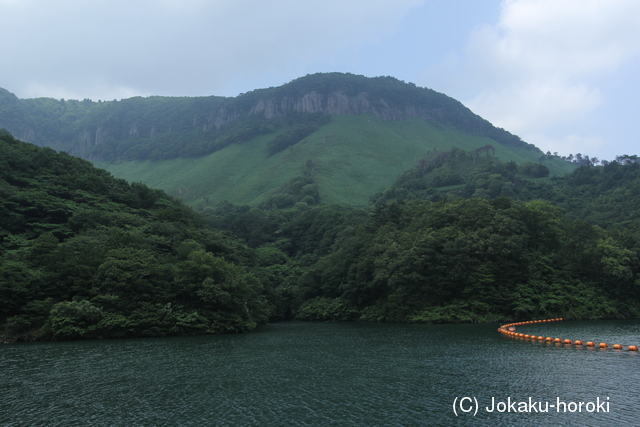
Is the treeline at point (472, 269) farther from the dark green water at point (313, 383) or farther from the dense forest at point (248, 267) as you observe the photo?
the dark green water at point (313, 383)

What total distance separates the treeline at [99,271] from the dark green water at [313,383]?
5.18 meters

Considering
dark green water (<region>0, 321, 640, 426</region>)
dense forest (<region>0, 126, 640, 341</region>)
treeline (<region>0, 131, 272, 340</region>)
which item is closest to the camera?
dark green water (<region>0, 321, 640, 426</region>)

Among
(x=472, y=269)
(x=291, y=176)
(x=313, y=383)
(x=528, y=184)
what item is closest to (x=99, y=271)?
(x=313, y=383)

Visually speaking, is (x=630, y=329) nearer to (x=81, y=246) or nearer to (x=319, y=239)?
(x=81, y=246)

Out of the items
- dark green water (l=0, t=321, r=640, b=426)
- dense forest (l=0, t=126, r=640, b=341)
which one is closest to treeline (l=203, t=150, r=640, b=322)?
dense forest (l=0, t=126, r=640, b=341)

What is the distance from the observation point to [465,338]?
4219 cm

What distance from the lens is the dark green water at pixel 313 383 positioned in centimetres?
1909

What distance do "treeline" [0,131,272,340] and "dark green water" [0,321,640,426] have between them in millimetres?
5184

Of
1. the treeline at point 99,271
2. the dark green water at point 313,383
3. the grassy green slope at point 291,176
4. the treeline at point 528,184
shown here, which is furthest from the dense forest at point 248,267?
the grassy green slope at point 291,176

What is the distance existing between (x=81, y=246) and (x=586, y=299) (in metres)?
64.7

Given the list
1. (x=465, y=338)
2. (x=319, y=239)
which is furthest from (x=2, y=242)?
(x=319, y=239)

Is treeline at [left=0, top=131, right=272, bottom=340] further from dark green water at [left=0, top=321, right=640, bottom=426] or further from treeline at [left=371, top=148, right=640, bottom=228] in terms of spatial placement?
treeline at [left=371, top=148, right=640, bottom=228]

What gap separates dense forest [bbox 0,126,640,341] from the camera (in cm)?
4678

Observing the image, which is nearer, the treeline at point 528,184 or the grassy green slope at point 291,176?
the treeline at point 528,184
